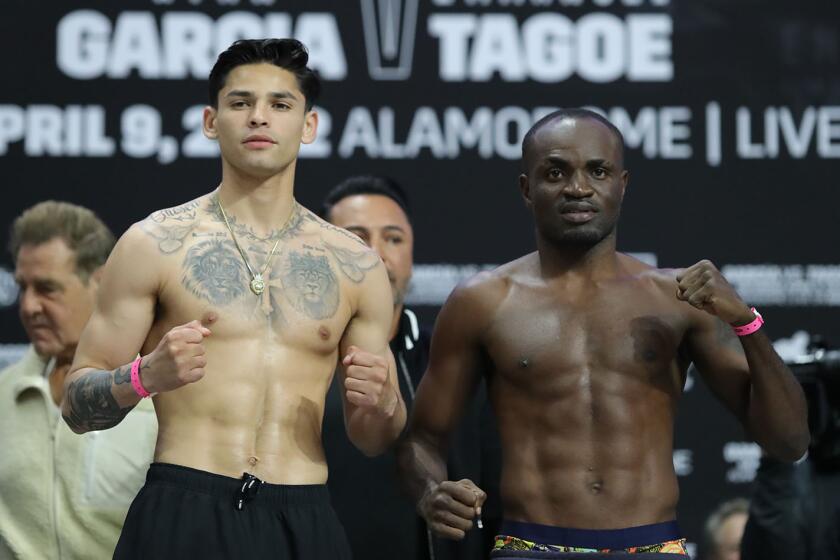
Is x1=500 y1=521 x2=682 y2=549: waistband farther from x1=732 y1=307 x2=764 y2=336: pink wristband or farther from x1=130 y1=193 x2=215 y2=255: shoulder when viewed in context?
x1=130 y1=193 x2=215 y2=255: shoulder

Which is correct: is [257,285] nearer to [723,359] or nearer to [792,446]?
[723,359]

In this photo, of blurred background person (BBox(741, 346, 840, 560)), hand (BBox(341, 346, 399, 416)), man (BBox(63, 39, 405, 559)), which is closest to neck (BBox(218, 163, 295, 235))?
man (BBox(63, 39, 405, 559))

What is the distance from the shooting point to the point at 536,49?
12.4 ft

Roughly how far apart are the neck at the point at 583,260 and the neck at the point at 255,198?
1.60 ft

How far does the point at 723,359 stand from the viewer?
2.47m

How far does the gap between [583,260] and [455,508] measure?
54cm

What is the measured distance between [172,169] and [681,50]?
1.43 meters

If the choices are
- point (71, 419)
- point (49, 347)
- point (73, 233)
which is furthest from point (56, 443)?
point (71, 419)

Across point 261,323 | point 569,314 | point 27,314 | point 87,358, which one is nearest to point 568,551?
point 569,314

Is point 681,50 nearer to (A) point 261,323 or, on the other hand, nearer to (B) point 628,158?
(B) point 628,158

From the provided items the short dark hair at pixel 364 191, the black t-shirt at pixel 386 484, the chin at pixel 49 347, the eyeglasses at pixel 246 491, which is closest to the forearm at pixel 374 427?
the eyeglasses at pixel 246 491

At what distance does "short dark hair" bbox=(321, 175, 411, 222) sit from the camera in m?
3.38

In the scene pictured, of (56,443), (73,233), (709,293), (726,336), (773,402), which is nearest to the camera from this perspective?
(709,293)

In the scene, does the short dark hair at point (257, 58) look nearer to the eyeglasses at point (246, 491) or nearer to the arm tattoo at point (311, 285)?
the arm tattoo at point (311, 285)
